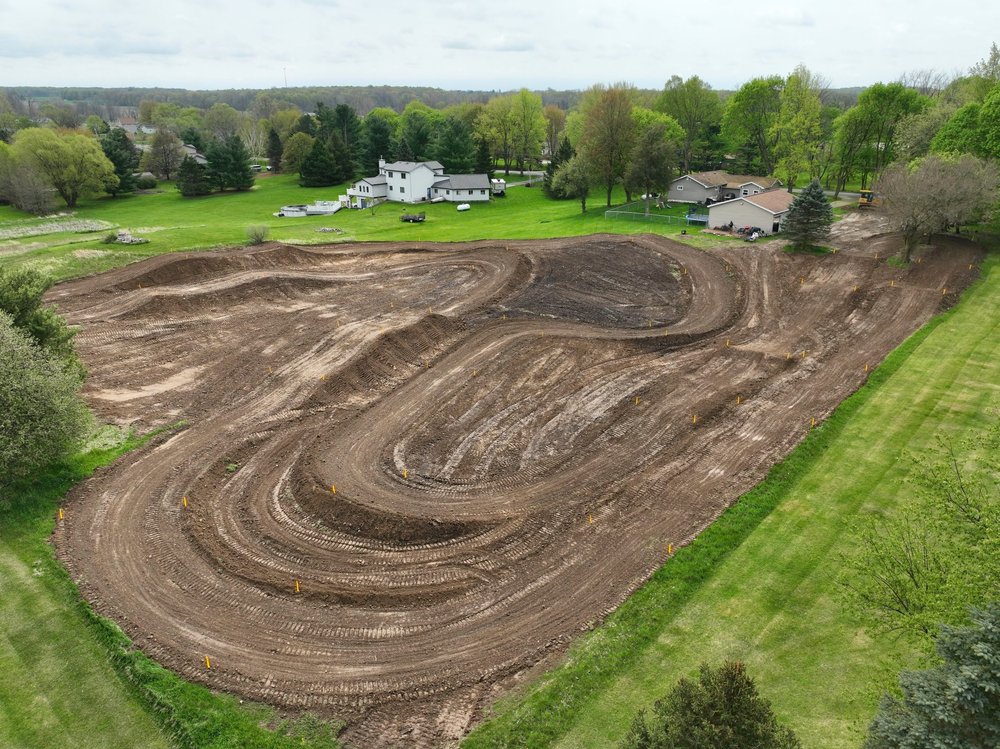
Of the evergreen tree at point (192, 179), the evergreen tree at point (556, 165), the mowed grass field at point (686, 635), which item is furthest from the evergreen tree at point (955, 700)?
the evergreen tree at point (192, 179)

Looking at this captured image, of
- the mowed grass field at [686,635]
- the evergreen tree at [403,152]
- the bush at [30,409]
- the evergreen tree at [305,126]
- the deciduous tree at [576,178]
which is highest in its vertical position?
the evergreen tree at [305,126]

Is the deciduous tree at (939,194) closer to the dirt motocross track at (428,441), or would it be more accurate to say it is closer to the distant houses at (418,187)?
the dirt motocross track at (428,441)

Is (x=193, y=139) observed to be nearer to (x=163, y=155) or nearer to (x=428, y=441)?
(x=163, y=155)

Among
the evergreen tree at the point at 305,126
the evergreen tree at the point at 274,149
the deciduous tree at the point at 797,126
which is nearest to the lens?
the deciduous tree at the point at 797,126

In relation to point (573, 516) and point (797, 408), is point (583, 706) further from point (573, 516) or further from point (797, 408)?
point (797, 408)

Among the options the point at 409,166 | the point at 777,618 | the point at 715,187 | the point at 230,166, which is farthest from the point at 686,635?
the point at 230,166

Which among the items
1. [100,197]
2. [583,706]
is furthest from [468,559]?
[100,197]
